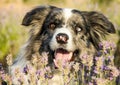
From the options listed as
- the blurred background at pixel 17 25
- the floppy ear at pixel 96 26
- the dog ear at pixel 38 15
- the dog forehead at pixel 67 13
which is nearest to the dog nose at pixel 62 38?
the dog forehead at pixel 67 13

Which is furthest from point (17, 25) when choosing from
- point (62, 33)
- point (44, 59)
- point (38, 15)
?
point (44, 59)

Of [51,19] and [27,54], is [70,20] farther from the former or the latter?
[27,54]

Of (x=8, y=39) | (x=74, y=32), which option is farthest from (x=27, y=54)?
(x=8, y=39)

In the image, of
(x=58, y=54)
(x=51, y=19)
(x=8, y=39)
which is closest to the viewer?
(x=58, y=54)

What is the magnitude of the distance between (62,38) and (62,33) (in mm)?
69

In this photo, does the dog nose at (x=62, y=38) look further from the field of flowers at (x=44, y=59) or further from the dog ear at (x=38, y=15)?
the dog ear at (x=38, y=15)

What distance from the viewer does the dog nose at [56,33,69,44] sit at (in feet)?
21.0

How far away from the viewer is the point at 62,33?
645 cm

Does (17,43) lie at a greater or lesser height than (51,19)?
lesser

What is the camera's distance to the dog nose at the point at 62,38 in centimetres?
640

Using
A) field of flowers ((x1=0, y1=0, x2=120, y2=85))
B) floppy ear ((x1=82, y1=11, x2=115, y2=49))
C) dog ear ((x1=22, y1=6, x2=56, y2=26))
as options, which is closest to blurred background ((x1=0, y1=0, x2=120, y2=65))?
field of flowers ((x1=0, y1=0, x2=120, y2=85))

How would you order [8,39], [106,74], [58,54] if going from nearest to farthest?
[106,74], [58,54], [8,39]

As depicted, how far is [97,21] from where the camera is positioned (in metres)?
7.23

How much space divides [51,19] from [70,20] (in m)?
0.29
